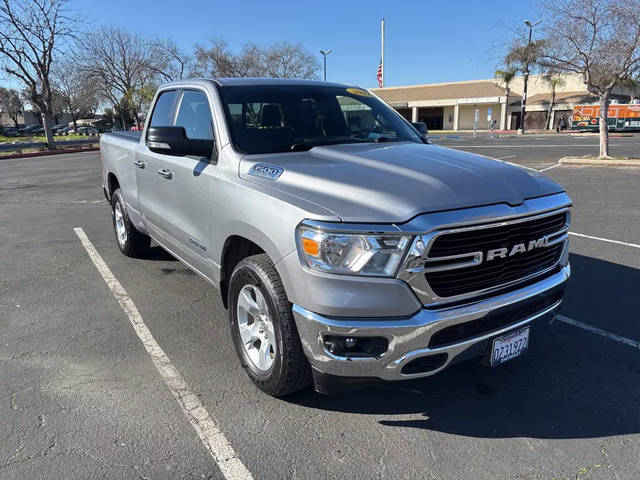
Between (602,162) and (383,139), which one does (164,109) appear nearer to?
(383,139)

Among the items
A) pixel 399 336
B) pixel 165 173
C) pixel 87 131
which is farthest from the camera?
pixel 87 131

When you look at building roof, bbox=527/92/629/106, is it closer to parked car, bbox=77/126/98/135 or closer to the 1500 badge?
the 1500 badge

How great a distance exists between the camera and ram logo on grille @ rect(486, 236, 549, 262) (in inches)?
101

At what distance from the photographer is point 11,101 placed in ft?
269

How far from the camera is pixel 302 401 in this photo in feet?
10.1

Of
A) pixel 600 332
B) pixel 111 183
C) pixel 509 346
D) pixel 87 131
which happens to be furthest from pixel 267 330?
pixel 87 131

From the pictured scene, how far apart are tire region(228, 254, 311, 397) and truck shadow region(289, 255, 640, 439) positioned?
0.30 m

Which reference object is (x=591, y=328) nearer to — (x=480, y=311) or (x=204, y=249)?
(x=480, y=311)

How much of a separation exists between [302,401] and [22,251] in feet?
17.6

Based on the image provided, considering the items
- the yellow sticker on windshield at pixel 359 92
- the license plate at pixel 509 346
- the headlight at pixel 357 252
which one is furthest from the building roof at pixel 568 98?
the headlight at pixel 357 252

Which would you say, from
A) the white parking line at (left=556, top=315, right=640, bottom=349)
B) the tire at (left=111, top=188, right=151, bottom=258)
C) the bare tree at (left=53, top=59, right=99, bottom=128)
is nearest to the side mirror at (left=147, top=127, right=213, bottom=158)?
the tire at (left=111, top=188, right=151, bottom=258)

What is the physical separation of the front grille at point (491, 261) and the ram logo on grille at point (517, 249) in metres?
0.02

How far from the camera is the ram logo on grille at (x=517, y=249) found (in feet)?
8.41

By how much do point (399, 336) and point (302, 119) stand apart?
83.1 inches
